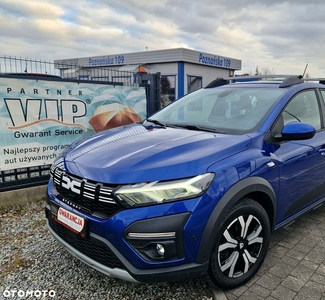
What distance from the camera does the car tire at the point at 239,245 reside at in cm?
213

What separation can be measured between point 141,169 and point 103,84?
134 inches

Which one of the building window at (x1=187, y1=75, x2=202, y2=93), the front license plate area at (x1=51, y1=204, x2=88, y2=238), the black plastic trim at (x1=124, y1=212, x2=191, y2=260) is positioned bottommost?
the front license plate area at (x1=51, y1=204, x2=88, y2=238)

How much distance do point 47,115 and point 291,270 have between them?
3.77 meters

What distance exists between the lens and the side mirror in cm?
249

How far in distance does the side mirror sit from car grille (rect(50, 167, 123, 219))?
1.55 meters

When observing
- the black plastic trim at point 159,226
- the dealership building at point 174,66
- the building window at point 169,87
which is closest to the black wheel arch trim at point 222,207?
the black plastic trim at point 159,226

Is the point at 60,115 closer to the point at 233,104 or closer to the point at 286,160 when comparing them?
the point at 233,104

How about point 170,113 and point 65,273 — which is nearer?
point 65,273

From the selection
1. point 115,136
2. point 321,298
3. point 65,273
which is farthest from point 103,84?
point 321,298

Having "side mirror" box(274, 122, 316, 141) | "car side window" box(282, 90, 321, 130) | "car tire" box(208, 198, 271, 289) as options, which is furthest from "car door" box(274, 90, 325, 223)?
"car tire" box(208, 198, 271, 289)

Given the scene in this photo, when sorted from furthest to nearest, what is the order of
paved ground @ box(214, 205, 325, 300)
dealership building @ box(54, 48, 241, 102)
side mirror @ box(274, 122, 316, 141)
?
dealership building @ box(54, 48, 241, 102) → side mirror @ box(274, 122, 316, 141) → paved ground @ box(214, 205, 325, 300)

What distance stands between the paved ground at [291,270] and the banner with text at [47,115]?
3.27 meters

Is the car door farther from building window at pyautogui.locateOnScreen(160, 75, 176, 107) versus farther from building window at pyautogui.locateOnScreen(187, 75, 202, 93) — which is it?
building window at pyautogui.locateOnScreen(187, 75, 202, 93)

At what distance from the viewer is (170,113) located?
3.44m
